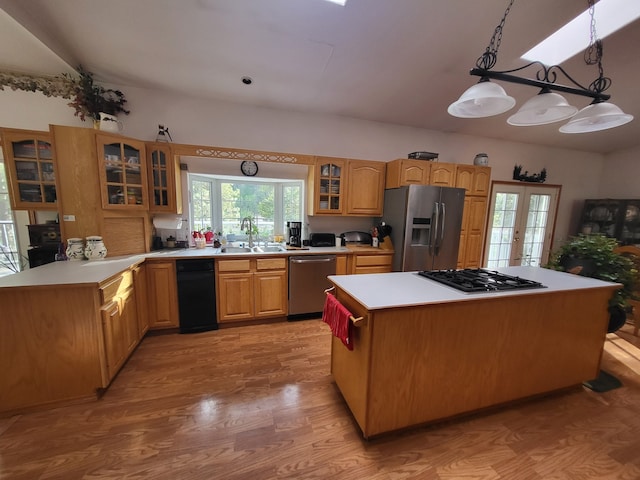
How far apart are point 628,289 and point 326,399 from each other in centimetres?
257

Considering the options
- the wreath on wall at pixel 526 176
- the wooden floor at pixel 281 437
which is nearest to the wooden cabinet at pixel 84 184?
the wooden floor at pixel 281 437

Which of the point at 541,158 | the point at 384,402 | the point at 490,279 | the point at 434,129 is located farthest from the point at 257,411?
the point at 541,158

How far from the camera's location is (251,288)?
2.79 metres

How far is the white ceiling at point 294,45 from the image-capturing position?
1.87 metres

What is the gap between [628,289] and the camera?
195cm

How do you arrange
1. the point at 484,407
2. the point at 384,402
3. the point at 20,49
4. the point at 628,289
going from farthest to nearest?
1. the point at 20,49
2. the point at 628,289
3. the point at 484,407
4. the point at 384,402

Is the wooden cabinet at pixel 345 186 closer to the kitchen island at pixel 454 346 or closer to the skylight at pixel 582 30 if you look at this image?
the kitchen island at pixel 454 346

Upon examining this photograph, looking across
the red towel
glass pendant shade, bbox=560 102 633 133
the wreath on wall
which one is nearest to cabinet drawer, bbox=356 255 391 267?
the red towel

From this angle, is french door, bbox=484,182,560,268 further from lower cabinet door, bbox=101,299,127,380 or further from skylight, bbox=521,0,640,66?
lower cabinet door, bbox=101,299,127,380

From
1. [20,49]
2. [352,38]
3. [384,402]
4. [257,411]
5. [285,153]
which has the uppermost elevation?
[352,38]

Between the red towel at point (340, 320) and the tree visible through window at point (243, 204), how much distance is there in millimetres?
1958

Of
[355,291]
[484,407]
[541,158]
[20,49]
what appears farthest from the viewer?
[541,158]

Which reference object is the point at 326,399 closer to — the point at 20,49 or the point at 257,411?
the point at 257,411

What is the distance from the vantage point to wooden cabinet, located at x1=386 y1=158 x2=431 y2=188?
125 inches
